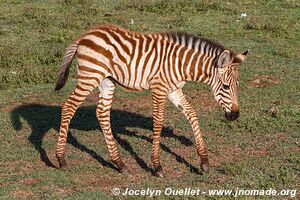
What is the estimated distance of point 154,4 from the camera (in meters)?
21.1

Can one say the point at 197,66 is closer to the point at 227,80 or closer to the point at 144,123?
the point at 227,80

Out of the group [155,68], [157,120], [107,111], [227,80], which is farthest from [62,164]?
[227,80]

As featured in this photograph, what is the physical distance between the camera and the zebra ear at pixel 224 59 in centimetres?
845

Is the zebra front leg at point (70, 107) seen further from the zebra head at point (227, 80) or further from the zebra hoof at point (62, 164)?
the zebra head at point (227, 80)

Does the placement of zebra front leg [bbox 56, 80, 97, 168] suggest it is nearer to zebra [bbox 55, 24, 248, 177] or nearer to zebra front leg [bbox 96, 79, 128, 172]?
zebra [bbox 55, 24, 248, 177]

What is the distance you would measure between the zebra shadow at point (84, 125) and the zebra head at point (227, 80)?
1.12 metres

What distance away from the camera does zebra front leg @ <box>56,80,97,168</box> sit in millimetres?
8922

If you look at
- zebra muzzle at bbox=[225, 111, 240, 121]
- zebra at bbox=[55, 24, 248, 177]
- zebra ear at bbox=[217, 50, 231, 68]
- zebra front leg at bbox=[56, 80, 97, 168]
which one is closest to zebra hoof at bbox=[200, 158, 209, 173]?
zebra at bbox=[55, 24, 248, 177]

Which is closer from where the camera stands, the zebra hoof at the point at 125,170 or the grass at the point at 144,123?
the grass at the point at 144,123

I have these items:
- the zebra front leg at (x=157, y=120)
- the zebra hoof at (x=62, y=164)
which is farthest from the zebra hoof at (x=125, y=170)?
the zebra hoof at (x=62, y=164)

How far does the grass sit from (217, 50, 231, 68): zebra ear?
1.60 m

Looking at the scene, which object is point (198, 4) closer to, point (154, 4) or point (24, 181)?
→ point (154, 4)

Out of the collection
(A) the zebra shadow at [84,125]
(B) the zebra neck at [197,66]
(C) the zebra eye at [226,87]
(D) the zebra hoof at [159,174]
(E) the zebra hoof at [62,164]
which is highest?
(B) the zebra neck at [197,66]

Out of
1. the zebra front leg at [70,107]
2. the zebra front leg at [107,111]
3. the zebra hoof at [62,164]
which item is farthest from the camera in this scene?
the zebra front leg at [107,111]
